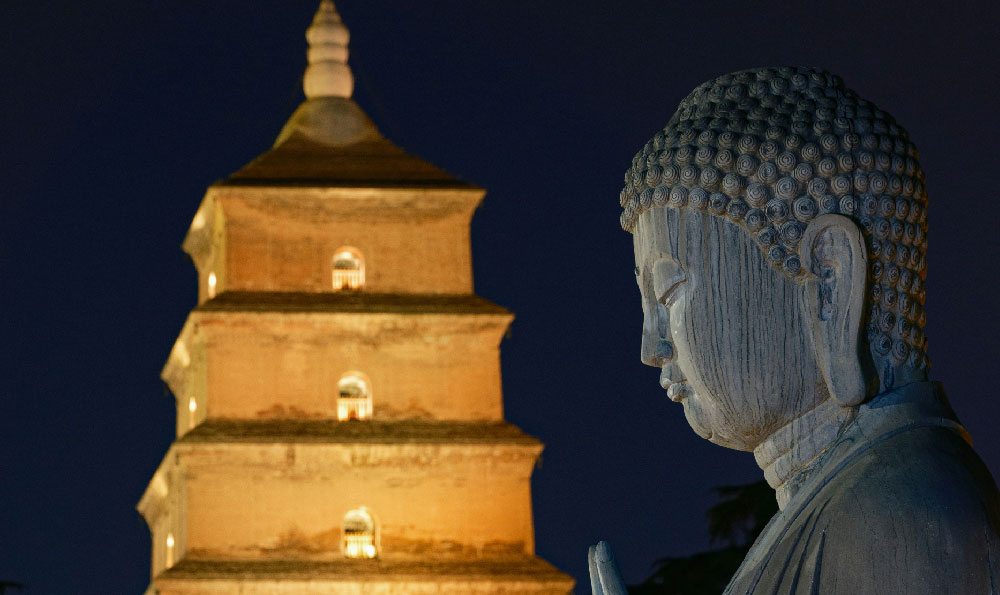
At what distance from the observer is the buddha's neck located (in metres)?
3.60

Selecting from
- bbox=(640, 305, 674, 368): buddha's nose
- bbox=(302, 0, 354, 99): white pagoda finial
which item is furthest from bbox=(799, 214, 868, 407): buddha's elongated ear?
bbox=(302, 0, 354, 99): white pagoda finial

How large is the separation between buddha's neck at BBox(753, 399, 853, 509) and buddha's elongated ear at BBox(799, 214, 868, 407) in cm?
7

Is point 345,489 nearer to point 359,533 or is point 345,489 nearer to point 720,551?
point 359,533

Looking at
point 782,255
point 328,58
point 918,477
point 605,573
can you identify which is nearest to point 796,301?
point 782,255

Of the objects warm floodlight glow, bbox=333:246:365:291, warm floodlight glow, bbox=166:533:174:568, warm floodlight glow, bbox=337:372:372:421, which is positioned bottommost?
warm floodlight glow, bbox=166:533:174:568

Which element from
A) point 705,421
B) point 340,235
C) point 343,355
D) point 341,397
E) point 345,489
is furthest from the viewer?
point 340,235

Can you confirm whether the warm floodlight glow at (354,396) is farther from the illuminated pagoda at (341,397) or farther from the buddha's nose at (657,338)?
the buddha's nose at (657,338)

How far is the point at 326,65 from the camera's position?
33.6 meters

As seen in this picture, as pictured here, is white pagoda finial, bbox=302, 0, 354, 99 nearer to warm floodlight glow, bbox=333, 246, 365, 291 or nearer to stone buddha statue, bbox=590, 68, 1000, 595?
warm floodlight glow, bbox=333, 246, 365, 291

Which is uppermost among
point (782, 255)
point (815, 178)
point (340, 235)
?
point (815, 178)

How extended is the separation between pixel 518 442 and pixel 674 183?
2563 centimetres

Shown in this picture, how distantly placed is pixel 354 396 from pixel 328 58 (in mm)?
6673

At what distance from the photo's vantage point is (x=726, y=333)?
364 centimetres

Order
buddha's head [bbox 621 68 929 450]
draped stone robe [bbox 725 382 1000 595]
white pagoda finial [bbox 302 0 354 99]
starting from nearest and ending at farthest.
Result: draped stone robe [bbox 725 382 1000 595] → buddha's head [bbox 621 68 929 450] → white pagoda finial [bbox 302 0 354 99]
